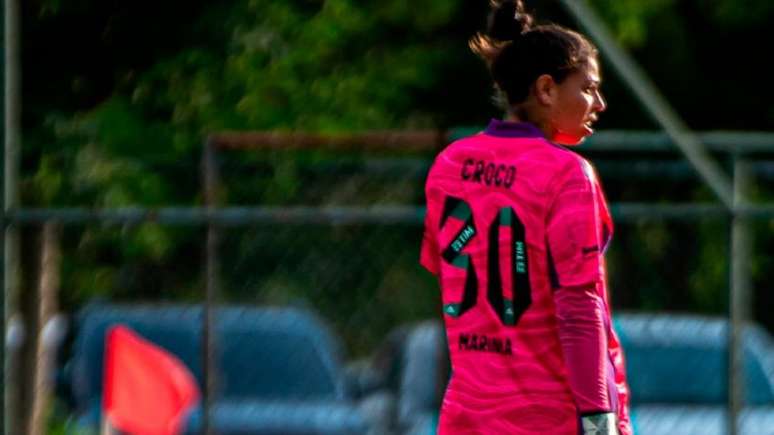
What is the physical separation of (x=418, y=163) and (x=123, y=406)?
174 cm

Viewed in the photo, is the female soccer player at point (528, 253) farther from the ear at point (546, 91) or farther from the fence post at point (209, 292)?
the fence post at point (209, 292)

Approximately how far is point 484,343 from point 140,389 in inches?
158

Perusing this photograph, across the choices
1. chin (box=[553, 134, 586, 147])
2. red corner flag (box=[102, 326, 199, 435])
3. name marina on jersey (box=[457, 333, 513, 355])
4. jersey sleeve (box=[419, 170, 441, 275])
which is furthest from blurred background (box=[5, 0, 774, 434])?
name marina on jersey (box=[457, 333, 513, 355])

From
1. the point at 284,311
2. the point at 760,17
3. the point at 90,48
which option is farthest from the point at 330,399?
the point at 760,17

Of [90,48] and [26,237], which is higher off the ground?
[90,48]

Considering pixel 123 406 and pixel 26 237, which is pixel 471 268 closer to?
pixel 123 406

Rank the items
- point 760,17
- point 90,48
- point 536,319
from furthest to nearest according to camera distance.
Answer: point 760,17 < point 90,48 < point 536,319

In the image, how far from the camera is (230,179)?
825 cm

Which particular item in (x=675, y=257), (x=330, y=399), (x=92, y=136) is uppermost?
(x=92, y=136)

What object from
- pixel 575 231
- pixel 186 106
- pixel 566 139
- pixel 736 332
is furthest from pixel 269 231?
pixel 575 231

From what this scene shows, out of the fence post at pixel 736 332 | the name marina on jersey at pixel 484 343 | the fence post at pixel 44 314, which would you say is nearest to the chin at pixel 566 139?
the name marina on jersey at pixel 484 343

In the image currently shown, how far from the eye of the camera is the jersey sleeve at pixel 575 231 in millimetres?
3680

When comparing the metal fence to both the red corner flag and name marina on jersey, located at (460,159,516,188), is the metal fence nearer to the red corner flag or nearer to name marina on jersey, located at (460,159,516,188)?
the red corner flag

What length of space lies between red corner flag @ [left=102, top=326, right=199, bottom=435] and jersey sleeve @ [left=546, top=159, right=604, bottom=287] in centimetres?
413
